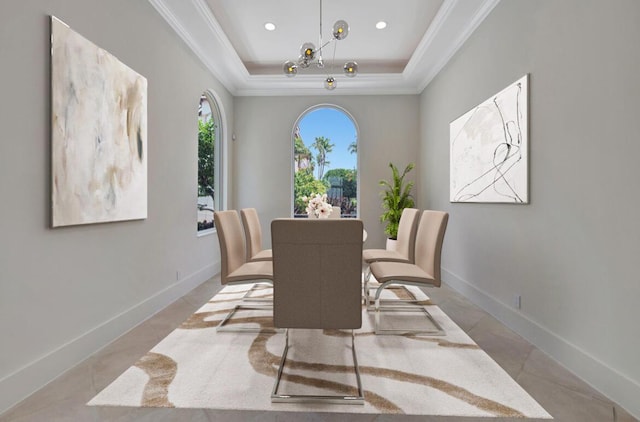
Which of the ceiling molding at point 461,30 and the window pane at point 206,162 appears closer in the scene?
the ceiling molding at point 461,30

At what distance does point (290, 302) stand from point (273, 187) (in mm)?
4077

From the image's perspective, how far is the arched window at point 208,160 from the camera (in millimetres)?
4707

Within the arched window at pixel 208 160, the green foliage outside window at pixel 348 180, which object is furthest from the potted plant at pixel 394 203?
the arched window at pixel 208 160

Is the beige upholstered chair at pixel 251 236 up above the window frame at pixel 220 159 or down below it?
below

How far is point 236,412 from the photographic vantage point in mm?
1644

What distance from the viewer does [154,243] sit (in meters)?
3.17

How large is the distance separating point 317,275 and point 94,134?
70.7 inches

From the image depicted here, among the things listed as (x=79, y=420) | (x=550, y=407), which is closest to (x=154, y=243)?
(x=79, y=420)

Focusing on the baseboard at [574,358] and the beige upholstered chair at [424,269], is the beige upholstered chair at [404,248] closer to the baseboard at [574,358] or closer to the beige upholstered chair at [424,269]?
the beige upholstered chair at [424,269]

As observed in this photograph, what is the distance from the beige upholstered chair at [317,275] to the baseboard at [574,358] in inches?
51.9

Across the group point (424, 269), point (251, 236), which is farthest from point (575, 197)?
point (251, 236)

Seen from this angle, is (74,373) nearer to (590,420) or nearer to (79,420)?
(79,420)

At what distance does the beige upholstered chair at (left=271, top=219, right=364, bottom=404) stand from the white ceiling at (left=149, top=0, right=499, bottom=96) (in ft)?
9.10

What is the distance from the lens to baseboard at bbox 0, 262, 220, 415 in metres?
1.70
